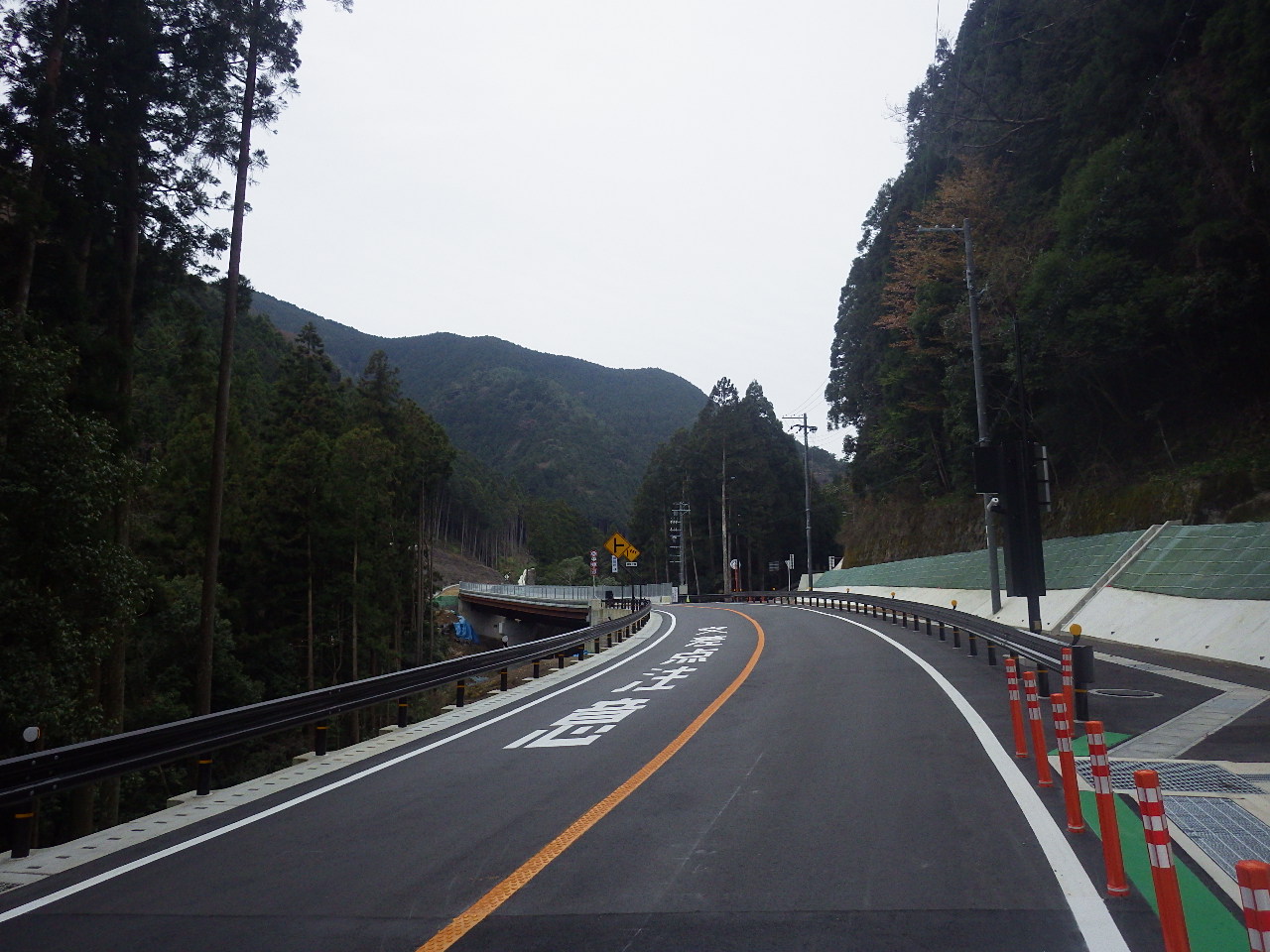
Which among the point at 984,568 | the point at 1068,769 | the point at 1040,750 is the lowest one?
the point at 1040,750

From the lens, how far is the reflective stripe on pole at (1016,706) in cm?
838

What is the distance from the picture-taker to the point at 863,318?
209 feet

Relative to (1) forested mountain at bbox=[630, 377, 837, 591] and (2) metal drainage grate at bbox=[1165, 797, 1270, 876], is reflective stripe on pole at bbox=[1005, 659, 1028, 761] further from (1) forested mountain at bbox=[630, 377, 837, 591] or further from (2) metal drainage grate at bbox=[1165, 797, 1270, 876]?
(1) forested mountain at bbox=[630, 377, 837, 591]

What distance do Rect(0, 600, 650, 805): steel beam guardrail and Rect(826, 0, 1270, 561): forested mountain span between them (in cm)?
2074

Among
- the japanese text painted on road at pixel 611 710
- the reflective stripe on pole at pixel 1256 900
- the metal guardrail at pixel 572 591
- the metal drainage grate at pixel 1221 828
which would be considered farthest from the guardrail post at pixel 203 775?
the metal guardrail at pixel 572 591

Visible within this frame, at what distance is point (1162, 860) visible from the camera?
3.47 meters

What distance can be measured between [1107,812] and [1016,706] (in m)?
3.76

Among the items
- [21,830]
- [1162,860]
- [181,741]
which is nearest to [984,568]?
[181,741]

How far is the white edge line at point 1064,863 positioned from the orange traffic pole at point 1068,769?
5.5 inches

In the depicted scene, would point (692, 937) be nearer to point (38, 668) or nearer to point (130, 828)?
point (130, 828)

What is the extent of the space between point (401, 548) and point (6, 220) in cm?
3853

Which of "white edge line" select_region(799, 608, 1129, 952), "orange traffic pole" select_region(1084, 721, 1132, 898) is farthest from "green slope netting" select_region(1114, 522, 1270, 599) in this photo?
"orange traffic pole" select_region(1084, 721, 1132, 898)

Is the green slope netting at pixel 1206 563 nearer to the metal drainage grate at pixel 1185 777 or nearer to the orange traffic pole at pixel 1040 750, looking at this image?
the metal drainage grate at pixel 1185 777

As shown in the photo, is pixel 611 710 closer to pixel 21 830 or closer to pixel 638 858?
pixel 638 858
